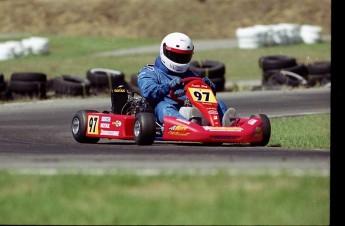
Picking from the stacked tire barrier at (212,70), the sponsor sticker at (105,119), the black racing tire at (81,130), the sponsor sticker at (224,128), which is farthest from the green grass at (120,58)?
the sponsor sticker at (224,128)

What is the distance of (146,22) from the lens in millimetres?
42656

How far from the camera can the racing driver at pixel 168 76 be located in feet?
38.4

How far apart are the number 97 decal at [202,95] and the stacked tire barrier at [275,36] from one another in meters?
21.3

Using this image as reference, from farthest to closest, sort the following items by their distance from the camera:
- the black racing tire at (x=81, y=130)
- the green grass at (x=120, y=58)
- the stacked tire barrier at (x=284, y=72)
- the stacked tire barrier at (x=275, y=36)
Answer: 1. the stacked tire barrier at (x=275, y=36)
2. the green grass at (x=120, y=58)
3. the stacked tire barrier at (x=284, y=72)
4. the black racing tire at (x=81, y=130)

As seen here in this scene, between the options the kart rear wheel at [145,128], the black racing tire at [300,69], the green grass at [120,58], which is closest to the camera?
the kart rear wheel at [145,128]

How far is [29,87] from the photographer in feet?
62.8

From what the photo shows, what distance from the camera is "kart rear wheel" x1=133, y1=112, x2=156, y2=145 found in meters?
10.9

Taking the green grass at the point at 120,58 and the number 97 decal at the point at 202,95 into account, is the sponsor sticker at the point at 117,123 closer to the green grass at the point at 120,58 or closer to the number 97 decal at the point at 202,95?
the number 97 decal at the point at 202,95

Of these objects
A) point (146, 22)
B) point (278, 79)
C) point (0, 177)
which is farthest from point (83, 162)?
point (146, 22)

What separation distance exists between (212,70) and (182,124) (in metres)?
9.30

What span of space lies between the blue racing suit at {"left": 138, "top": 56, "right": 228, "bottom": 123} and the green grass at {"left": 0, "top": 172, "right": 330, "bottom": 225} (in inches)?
165

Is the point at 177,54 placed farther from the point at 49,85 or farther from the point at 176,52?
the point at 49,85
